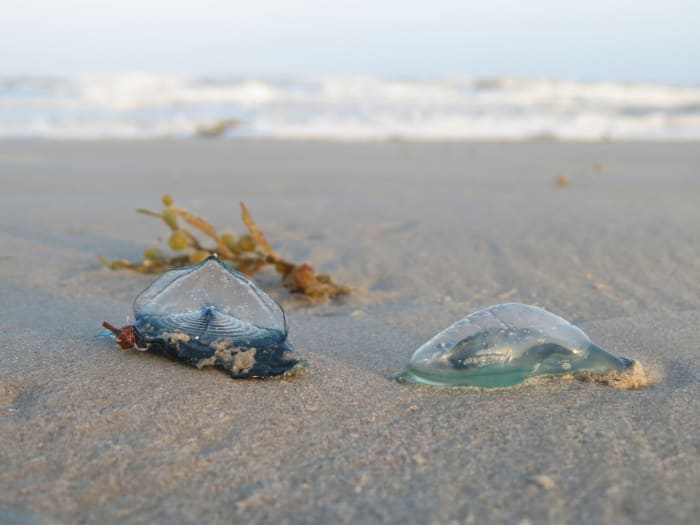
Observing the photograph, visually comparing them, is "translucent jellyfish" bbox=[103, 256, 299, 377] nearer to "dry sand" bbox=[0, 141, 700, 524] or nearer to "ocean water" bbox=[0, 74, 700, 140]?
"dry sand" bbox=[0, 141, 700, 524]

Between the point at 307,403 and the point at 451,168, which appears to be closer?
the point at 307,403

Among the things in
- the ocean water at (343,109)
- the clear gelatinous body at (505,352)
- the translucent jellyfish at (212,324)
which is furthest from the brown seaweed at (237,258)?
the ocean water at (343,109)

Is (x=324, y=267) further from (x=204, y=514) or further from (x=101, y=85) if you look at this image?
(x=101, y=85)

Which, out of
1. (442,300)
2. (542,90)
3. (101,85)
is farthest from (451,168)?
(101,85)

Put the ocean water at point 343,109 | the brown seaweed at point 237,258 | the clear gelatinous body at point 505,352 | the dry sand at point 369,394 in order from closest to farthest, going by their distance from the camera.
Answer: the dry sand at point 369,394
the clear gelatinous body at point 505,352
the brown seaweed at point 237,258
the ocean water at point 343,109

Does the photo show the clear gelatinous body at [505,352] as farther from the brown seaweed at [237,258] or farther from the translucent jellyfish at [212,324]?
the brown seaweed at [237,258]

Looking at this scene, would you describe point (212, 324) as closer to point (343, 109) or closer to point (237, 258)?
point (237, 258)
